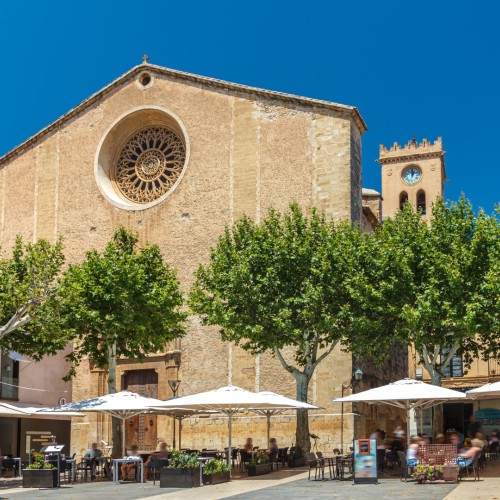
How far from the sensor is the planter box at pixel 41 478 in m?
22.0

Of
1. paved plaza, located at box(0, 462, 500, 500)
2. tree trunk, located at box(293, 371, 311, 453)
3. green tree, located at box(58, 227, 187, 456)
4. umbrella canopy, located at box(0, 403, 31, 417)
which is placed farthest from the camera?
green tree, located at box(58, 227, 187, 456)

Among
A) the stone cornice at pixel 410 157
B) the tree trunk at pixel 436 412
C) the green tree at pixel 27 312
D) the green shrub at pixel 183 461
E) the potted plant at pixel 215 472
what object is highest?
the stone cornice at pixel 410 157

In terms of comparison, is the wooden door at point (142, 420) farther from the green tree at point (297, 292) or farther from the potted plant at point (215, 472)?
the potted plant at point (215, 472)

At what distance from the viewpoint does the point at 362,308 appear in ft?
88.7

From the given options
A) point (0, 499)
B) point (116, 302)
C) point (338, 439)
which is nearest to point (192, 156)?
point (116, 302)

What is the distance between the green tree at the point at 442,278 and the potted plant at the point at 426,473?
5.99 metres

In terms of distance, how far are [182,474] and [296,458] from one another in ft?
22.3

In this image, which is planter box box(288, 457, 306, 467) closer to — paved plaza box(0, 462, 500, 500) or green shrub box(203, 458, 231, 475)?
paved plaza box(0, 462, 500, 500)

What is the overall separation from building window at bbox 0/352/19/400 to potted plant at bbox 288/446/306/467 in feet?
37.5

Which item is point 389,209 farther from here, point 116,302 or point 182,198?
point 116,302

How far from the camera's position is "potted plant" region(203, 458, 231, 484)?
21422 mm

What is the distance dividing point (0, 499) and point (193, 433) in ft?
51.6

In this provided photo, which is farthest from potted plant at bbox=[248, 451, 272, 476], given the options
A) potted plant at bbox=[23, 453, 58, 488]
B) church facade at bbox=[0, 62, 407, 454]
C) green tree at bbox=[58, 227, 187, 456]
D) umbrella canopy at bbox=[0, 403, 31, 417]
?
umbrella canopy at bbox=[0, 403, 31, 417]

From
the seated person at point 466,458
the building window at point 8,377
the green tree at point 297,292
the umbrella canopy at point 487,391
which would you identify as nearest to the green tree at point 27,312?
the building window at point 8,377
